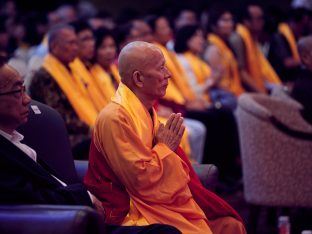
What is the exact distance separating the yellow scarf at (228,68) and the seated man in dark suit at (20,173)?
13.8ft

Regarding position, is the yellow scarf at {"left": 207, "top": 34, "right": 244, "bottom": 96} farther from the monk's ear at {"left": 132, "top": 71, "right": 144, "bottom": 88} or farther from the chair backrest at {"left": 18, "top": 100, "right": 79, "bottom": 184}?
the monk's ear at {"left": 132, "top": 71, "right": 144, "bottom": 88}

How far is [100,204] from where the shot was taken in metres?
3.20

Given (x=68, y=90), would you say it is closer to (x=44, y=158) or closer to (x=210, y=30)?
(x=44, y=158)

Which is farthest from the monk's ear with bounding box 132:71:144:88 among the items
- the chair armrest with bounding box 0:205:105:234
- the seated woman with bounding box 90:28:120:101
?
the seated woman with bounding box 90:28:120:101

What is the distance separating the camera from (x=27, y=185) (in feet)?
9.72

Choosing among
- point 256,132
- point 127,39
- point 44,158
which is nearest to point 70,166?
point 44,158

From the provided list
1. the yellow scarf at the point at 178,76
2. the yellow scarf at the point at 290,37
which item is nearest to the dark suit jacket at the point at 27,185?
the yellow scarf at the point at 178,76

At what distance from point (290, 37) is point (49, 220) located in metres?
5.87

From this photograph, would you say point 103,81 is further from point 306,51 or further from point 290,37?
point 290,37

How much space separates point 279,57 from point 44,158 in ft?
16.1

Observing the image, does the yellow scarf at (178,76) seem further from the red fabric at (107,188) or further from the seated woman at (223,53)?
the red fabric at (107,188)

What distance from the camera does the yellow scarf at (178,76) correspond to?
6.65 m

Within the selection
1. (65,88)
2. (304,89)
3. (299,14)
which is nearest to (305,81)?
(304,89)

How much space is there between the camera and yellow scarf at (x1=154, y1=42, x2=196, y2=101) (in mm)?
6652
